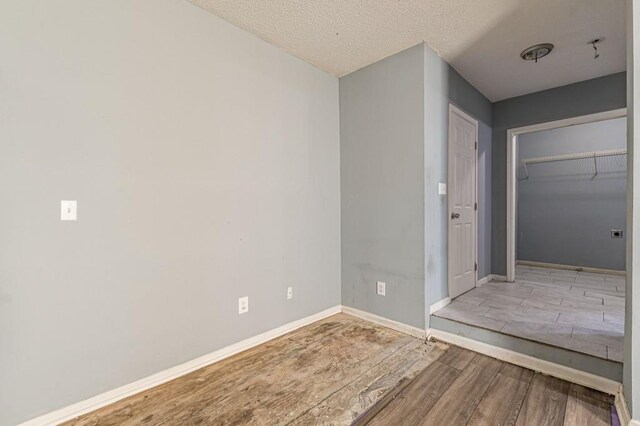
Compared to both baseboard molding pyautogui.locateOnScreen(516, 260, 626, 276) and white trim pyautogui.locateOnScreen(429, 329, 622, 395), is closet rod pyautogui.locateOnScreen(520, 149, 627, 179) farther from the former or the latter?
white trim pyautogui.locateOnScreen(429, 329, 622, 395)

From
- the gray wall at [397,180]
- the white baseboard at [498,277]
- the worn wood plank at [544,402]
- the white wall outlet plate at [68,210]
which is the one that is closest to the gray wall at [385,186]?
the gray wall at [397,180]

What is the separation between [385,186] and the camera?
289 centimetres

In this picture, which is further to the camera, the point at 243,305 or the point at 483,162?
the point at 483,162

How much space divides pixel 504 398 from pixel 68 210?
9.18ft

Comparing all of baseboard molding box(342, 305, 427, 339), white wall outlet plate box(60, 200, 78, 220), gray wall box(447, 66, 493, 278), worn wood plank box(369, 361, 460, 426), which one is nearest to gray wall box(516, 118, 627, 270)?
gray wall box(447, 66, 493, 278)

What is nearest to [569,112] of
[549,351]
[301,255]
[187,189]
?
[549,351]

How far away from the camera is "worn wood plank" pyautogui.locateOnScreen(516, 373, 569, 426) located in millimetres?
1588

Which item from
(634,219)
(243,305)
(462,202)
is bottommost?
(243,305)

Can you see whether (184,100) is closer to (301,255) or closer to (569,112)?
(301,255)

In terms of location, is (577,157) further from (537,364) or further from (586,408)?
(586,408)

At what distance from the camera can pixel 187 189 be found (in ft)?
6.82

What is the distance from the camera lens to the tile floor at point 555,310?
210cm

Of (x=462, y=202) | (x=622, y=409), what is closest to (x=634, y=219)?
(x=622, y=409)

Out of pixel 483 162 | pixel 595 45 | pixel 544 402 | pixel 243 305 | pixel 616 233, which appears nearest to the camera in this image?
pixel 544 402
